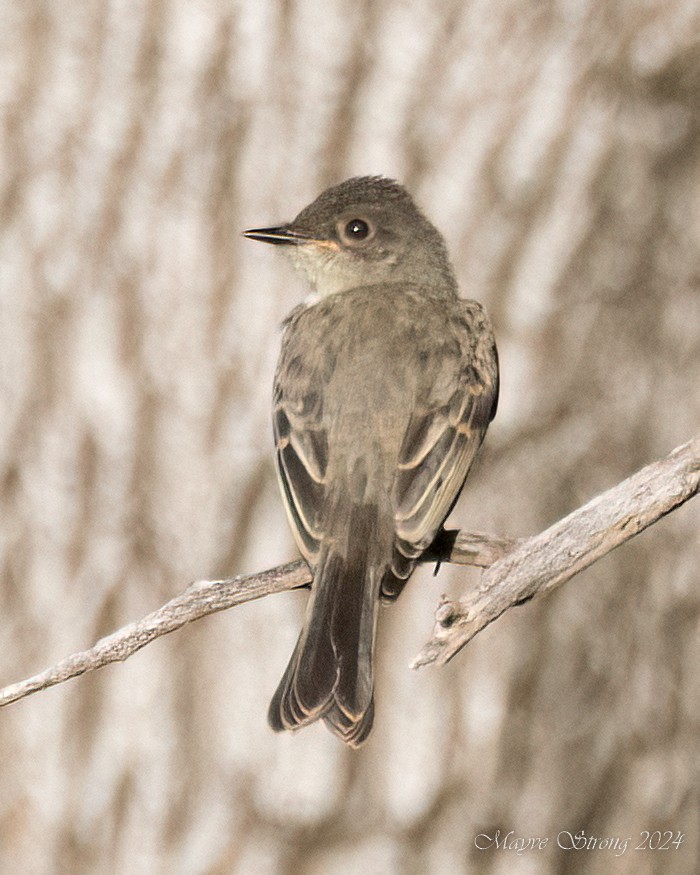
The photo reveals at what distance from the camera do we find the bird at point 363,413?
354cm

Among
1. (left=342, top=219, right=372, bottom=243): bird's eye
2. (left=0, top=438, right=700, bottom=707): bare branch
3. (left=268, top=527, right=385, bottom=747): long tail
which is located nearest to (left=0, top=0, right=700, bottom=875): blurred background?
(left=342, top=219, right=372, bottom=243): bird's eye

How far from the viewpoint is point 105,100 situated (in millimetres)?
4750

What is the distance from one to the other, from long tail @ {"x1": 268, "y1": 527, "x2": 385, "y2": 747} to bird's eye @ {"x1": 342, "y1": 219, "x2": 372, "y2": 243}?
4.04 feet

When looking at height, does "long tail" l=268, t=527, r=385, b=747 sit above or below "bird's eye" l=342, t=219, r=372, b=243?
below

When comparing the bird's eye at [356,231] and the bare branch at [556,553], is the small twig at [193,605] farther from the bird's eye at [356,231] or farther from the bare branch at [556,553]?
the bird's eye at [356,231]

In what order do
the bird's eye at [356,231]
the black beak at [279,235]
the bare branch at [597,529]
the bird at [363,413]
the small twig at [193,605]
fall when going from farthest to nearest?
the bird's eye at [356,231], the black beak at [279,235], the bird at [363,413], the bare branch at [597,529], the small twig at [193,605]

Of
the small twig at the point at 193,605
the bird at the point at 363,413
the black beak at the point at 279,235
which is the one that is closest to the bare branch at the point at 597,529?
the small twig at the point at 193,605

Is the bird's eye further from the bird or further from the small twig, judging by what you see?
the small twig

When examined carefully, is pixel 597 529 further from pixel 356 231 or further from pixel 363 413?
pixel 356 231

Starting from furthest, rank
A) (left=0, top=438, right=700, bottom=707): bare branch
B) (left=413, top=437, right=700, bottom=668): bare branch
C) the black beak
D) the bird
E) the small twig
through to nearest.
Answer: the black beak → the bird → (left=413, top=437, right=700, bottom=668): bare branch → (left=0, top=438, right=700, bottom=707): bare branch → the small twig

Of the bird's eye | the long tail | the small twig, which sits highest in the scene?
the bird's eye

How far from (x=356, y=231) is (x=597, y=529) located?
1.66 meters

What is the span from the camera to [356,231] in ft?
14.8

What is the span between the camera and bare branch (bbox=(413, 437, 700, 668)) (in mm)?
3186
